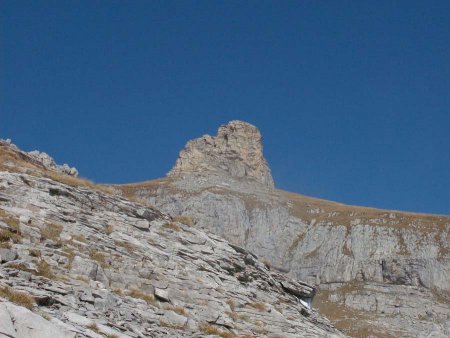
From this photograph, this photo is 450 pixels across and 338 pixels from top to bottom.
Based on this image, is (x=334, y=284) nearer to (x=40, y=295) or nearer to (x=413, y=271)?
(x=413, y=271)

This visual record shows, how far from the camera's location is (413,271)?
148000mm

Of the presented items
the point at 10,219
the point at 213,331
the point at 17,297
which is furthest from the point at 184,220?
the point at 17,297

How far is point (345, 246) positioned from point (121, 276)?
143807 millimetres

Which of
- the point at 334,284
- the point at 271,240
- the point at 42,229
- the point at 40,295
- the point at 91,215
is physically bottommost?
the point at 40,295

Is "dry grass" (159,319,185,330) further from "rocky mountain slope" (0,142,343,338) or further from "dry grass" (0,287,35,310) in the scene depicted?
"dry grass" (0,287,35,310)

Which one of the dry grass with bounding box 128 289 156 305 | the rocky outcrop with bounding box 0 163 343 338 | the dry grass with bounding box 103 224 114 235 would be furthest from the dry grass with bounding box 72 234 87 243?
the dry grass with bounding box 128 289 156 305

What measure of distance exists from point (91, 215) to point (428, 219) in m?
162

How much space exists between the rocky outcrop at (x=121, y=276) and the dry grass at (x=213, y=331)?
0.20 ft

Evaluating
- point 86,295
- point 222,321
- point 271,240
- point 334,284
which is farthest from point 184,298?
point 271,240

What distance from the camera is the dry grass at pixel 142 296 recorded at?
23.4 m

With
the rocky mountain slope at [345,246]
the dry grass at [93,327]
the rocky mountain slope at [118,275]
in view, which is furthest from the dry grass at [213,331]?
the rocky mountain slope at [345,246]

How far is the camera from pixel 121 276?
2455 centimetres

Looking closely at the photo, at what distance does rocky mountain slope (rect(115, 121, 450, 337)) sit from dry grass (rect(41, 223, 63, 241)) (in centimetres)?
9594

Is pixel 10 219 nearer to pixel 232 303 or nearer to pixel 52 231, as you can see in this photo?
pixel 52 231
